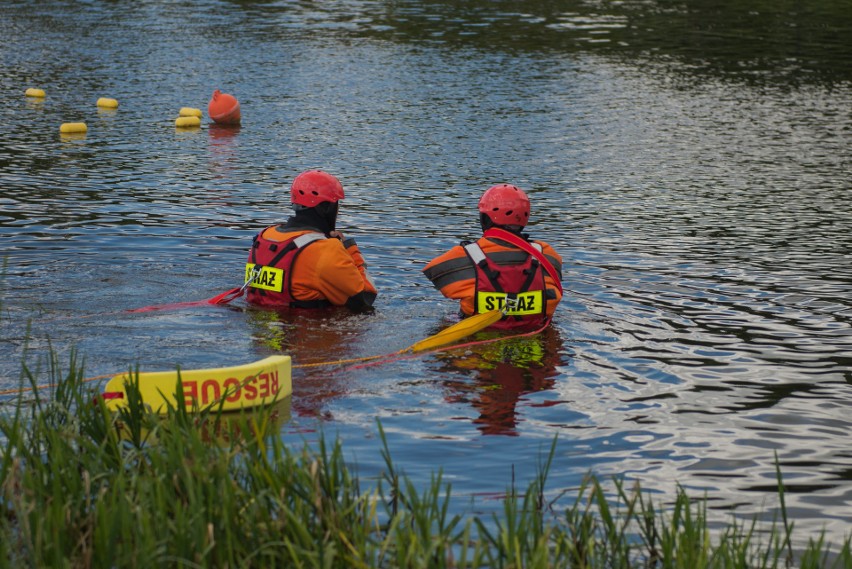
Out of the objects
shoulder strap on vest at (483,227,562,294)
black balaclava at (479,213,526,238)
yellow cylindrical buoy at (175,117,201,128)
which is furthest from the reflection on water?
yellow cylindrical buoy at (175,117,201,128)

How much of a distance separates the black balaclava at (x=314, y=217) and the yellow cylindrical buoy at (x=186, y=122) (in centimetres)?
1172

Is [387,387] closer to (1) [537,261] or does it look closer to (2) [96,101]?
(1) [537,261]

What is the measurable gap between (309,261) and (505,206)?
5.64 ft

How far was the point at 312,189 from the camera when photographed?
11.3 meters

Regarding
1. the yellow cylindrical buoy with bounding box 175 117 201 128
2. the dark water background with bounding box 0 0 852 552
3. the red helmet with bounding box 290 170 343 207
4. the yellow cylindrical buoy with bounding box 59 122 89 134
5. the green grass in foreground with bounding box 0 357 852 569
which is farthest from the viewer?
the yellow cylindrical buoy with bounding box 175 117 201 128

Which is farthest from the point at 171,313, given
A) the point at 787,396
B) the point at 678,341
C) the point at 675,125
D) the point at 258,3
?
the point at 258,3

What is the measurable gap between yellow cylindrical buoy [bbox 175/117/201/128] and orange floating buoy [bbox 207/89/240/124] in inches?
11.5

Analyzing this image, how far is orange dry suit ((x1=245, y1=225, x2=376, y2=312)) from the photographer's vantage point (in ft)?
36.5

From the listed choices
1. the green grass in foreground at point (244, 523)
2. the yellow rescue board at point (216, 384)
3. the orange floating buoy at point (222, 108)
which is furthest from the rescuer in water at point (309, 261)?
the orange floating buoy at point (222, 108)

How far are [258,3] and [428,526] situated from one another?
1470 inches

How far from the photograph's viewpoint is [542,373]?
9.91 m

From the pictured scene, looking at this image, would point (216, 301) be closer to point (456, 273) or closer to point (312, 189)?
point (312, 189)

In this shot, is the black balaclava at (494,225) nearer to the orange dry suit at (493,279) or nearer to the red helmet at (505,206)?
the red helmet at (505,206)

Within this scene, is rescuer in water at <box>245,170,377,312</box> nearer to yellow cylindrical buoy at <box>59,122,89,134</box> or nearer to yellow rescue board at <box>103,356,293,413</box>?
yellow rescue board at <box>103,356,293,413</box>
